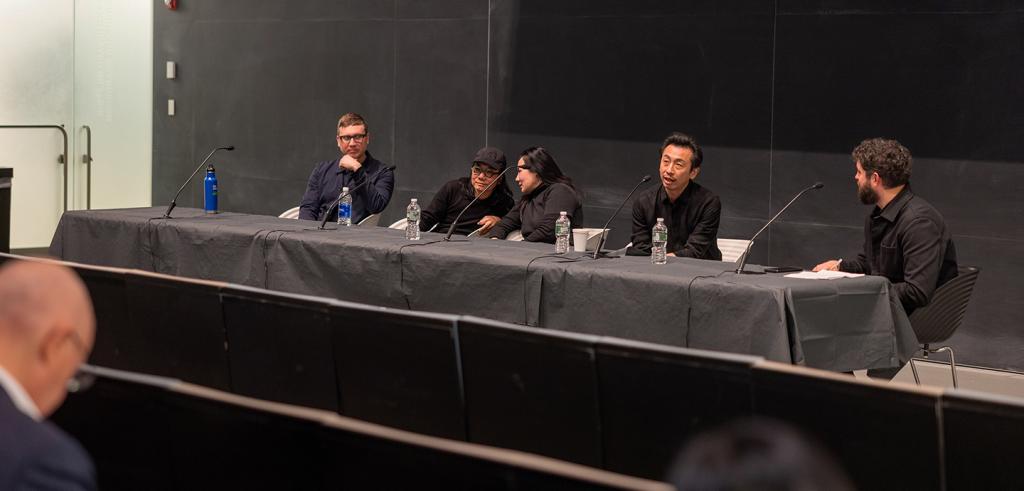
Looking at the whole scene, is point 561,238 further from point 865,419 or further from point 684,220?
point 865,419

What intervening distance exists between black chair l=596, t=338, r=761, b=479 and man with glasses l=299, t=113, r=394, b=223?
13.4 feet

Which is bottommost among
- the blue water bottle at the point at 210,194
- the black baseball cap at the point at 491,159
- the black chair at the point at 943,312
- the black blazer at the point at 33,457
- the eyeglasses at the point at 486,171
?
the black chair at the point at 943,312

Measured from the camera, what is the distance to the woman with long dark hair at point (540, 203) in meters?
6.26

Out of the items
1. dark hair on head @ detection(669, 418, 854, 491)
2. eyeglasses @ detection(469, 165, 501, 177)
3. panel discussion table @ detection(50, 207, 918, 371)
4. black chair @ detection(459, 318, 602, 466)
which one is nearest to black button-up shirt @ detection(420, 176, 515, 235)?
eyeglasses @ detection(469, 165, 501, 177)

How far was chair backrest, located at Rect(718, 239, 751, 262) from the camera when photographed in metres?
6.21

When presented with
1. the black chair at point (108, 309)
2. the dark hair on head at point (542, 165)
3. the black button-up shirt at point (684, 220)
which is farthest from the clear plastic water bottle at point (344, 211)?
the black chair at point (108, 309)

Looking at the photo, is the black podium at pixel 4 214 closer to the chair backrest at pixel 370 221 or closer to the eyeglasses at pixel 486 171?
the chair backrest at pixel 370 221

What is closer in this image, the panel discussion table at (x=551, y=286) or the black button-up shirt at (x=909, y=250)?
the panel discussion table at (x=551, y=286)

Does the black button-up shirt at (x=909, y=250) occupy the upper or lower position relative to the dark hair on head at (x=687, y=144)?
lower

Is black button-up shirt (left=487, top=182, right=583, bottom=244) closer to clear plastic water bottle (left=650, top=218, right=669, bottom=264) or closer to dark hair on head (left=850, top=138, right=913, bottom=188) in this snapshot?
clear plastic water bottle (left=650, top=218, right=669, bottom=264)

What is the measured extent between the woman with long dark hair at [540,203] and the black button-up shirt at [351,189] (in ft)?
2.32

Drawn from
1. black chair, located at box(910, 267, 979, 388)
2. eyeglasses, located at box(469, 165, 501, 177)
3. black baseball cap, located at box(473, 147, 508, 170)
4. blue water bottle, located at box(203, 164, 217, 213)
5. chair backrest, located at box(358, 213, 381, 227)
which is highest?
black baseball cap, located at box(473, 147, 508, 170)

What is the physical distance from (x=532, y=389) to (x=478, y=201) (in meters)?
3.82

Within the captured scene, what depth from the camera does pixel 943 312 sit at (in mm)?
5105
